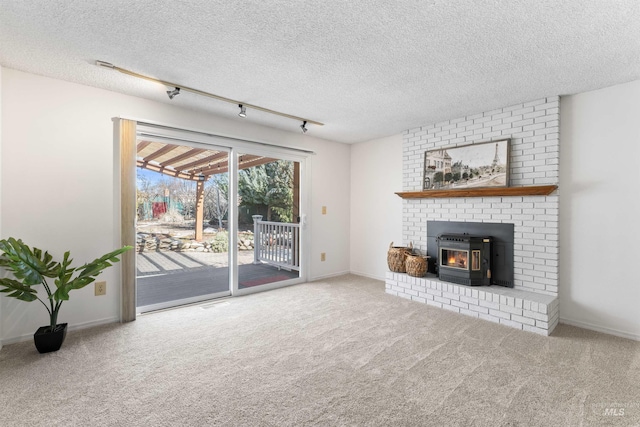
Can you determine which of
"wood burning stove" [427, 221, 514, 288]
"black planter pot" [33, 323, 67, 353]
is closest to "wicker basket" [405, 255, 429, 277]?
"wood burning stove" [427, 221, 514, 288]

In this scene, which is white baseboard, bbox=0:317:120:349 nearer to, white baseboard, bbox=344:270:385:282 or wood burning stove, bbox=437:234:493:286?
white baseboard, bbox=344:270:385:282

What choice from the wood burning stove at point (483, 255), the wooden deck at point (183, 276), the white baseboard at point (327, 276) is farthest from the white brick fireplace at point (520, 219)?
the wooden deck at point (183, 276)

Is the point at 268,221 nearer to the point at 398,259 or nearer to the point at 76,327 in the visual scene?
the point at 398,259

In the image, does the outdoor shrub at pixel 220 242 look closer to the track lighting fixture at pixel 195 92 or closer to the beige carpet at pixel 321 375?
the beige carpet at pixel 321 375

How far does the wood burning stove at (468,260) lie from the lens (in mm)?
3406

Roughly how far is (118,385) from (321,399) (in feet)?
4.35

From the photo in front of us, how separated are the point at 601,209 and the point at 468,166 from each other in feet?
4.34

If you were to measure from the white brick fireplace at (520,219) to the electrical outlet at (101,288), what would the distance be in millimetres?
3323

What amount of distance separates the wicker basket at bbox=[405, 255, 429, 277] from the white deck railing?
1.73 meters

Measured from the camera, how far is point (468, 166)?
12.2 ft

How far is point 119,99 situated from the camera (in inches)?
120

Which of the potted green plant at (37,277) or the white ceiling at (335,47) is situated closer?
the white ceiling at (335,47)

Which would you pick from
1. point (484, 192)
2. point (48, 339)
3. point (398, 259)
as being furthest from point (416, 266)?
point (48, 339)

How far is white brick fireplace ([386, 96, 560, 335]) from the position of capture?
118 inches
